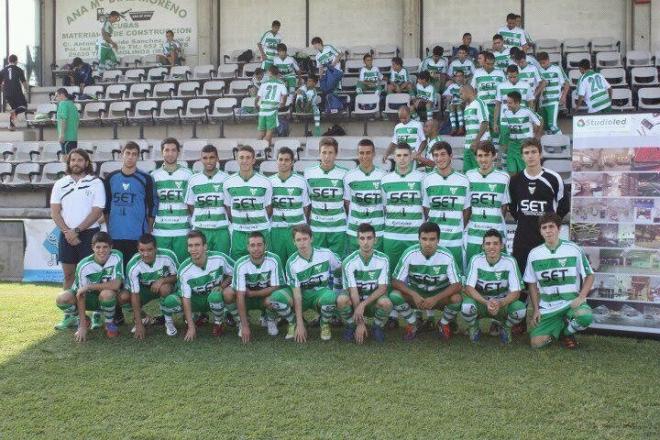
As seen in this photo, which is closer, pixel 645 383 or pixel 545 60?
pixel 645 383

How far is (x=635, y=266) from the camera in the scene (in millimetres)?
6262

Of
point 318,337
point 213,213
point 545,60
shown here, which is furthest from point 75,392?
point 545,60

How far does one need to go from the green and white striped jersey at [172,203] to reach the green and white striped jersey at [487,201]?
2972mm

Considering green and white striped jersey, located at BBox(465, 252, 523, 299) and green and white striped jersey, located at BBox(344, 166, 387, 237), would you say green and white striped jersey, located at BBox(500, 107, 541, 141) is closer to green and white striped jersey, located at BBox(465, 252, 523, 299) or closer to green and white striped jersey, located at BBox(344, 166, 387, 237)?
green and white striped jersey, located at BBox(344, 166, 387, 237)

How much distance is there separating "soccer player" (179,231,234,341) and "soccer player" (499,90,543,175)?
15.6 ft

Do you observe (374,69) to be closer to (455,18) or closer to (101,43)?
(455,18)

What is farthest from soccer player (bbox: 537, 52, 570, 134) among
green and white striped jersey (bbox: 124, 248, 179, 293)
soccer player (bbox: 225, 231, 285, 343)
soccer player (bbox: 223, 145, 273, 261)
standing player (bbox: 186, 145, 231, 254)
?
green and white striped jersey (bbox: 124, 248, 179, 293)

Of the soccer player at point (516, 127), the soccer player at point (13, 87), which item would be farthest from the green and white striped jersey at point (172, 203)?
the soccer player at point (13, 87)

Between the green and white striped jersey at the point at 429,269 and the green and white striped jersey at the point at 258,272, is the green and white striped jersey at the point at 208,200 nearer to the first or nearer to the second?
the green and white striped jersey at the point at 258,272

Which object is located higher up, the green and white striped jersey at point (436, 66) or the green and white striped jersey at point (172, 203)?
the green and white striped jersey at point (436, 66)

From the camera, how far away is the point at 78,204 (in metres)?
6.68

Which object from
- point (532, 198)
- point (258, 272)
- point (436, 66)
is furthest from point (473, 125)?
point (436, 66)

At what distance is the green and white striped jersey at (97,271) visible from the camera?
641cm

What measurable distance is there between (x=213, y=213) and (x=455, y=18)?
11.7 m
